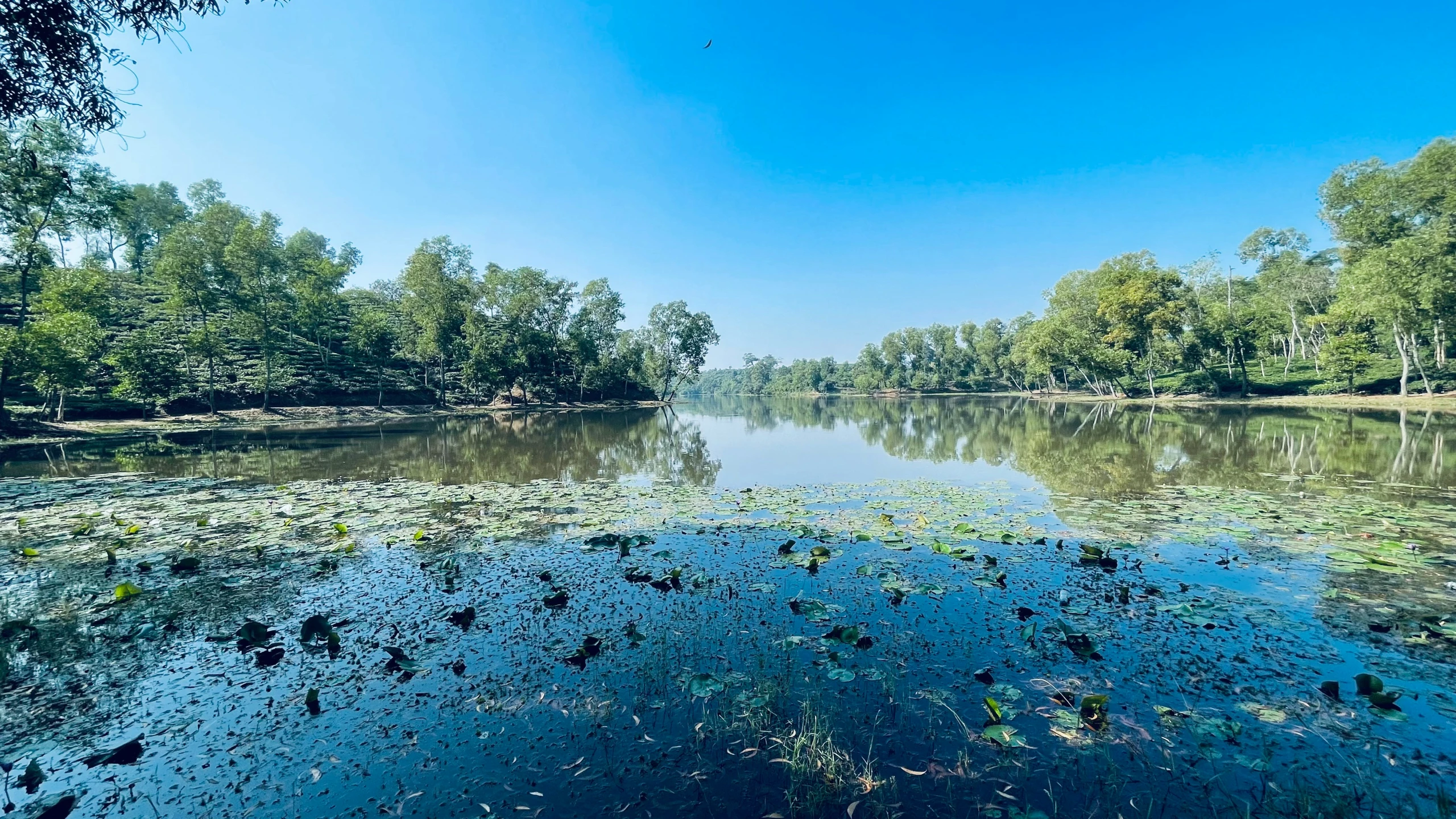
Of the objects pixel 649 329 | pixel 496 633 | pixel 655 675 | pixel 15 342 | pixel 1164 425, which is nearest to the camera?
pixel 655 675

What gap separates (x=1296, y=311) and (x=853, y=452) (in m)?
68.0

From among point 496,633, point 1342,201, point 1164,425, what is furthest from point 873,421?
point 1342,201

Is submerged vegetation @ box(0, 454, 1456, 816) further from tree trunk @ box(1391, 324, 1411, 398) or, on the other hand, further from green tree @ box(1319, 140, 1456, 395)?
tree trunk @ box(1391, 324, 1411, 398)

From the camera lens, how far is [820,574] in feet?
23.5

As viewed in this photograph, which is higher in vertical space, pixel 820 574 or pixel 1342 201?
pixel 1342 201

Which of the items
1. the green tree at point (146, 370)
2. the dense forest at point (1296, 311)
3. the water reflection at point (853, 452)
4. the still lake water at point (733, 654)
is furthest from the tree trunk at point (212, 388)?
the dense forest at point (1296, 311)

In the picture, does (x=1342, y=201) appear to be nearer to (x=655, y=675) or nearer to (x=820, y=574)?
(x=820, y=574)

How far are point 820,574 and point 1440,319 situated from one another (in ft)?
172

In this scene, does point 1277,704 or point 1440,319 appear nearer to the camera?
point 1277,704

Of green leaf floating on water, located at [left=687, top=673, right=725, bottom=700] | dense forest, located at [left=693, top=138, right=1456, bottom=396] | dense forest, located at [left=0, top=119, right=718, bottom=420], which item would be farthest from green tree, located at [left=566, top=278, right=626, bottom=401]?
green leaf floating on water, located at [left=687, top=673, right=725, bottom=700]

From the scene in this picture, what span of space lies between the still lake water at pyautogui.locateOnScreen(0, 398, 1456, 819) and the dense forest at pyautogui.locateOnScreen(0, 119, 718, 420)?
23.0 feet

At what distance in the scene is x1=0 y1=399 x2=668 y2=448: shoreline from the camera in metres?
23.7

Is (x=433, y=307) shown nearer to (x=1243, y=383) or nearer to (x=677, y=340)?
(x=677, y=340)

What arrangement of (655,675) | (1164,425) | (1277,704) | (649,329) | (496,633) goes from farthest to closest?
1. (649,329)
2. (1164,425)
3. (496,633)
4. (655,675)
5. (1277,704)
